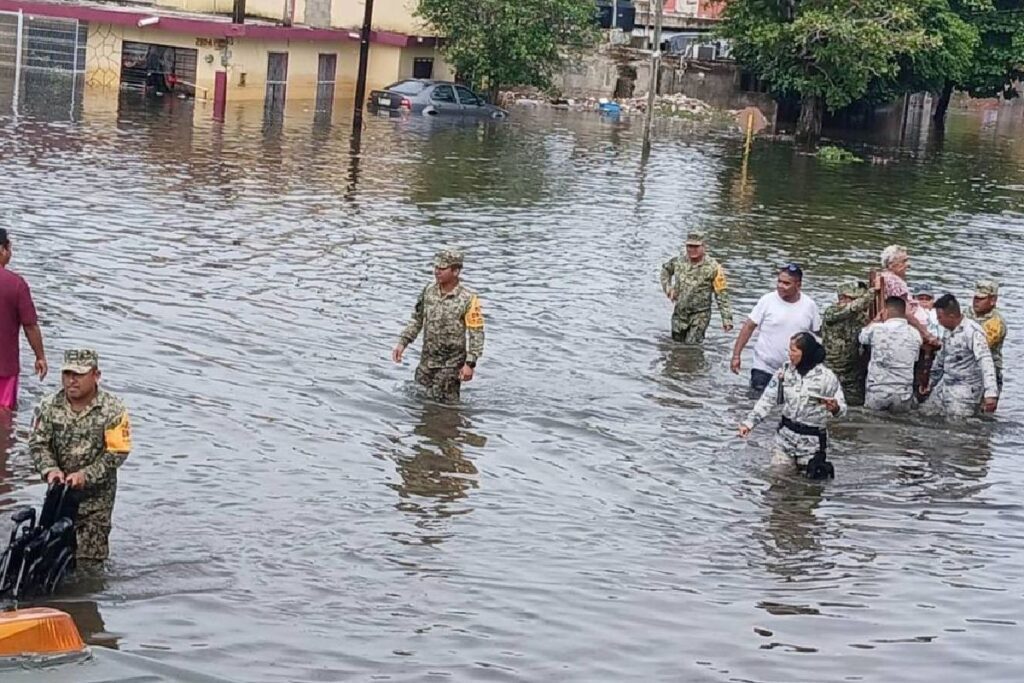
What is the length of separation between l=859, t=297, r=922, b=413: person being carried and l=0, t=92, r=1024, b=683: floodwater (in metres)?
Result: 0.19

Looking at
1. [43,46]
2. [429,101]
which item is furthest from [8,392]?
[43,46]

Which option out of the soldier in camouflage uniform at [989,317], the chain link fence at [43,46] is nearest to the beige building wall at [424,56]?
the chain link fence at [43,46]

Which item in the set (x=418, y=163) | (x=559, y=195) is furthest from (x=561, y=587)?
(x=418, y=163)

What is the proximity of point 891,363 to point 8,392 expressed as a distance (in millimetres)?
7461

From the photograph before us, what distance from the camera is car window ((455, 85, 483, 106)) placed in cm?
4716

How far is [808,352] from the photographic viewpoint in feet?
39.9

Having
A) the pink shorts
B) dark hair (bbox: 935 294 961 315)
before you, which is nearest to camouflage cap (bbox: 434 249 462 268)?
the pink shorts

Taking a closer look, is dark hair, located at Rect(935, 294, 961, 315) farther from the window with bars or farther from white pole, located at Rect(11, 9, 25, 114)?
white pole, located at Rect(11, 9, 25, 114)

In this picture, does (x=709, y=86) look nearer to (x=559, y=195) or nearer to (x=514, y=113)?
(x=514, y=113)

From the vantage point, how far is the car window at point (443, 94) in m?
46.7

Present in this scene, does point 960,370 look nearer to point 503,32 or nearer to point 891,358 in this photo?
point 891,358

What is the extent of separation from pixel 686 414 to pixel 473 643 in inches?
244

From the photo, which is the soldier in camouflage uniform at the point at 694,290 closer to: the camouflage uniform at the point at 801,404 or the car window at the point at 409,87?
the camouflage uniform at the point at 801,404

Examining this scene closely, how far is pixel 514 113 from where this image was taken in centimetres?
5219
